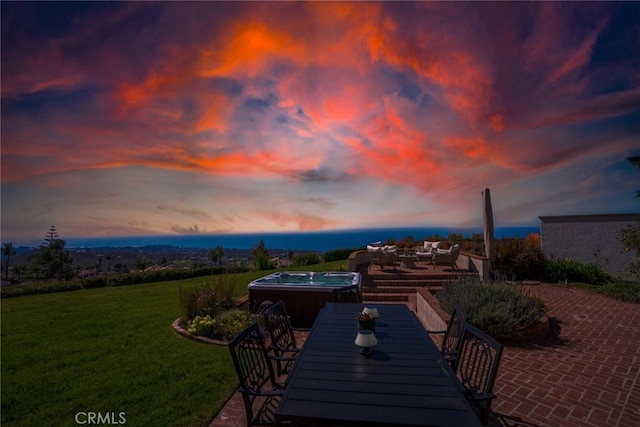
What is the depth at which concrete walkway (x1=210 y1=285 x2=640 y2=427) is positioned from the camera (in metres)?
3.06

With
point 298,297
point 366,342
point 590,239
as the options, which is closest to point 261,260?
point 298,297

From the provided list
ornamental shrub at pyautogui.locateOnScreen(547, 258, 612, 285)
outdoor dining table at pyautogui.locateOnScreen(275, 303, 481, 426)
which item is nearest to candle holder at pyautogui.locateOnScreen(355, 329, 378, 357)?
outdoor dining table at pyautogui.locateOnScreen(275, 303, 481, 426)

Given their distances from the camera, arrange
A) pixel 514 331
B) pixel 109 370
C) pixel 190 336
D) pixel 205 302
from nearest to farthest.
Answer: pixel 109 370 → pixel 514 331 → pixel 190 336 → pixel 205 302

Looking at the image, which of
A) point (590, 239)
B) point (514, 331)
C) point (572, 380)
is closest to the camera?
point (572, 380)

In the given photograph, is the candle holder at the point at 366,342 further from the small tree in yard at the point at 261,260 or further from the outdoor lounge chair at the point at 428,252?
the small tree in yard at the point at 261,260

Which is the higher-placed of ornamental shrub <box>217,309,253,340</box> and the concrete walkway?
ornamental shrub <box>217,309,253,340</box>

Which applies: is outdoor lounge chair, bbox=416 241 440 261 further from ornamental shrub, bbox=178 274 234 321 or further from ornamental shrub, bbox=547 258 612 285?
ornamental shrub, bbox=178 274 234 321

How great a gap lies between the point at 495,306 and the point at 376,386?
4337 mm

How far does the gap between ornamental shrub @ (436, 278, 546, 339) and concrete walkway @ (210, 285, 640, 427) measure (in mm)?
381

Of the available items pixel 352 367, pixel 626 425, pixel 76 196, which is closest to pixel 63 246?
pixel 76 196

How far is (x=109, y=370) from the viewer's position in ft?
14.6

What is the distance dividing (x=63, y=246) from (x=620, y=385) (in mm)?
32255

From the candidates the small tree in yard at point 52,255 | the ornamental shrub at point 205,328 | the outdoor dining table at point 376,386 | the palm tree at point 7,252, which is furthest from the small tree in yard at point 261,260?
the palm tree at point 7,252

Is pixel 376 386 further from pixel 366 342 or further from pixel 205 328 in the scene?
pixel 205 328
